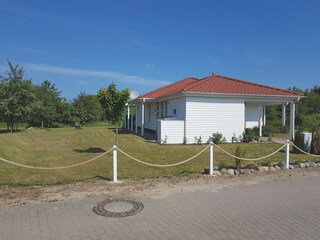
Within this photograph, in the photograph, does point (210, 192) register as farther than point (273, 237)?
Yes

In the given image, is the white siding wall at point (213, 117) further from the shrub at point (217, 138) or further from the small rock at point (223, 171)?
the small rock at point (223, 171)

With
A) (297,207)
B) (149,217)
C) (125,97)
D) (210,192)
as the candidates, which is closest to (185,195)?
(210,192)

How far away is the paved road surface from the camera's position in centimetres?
480

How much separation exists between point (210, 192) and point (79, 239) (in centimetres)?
366

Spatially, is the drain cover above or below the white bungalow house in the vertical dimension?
below

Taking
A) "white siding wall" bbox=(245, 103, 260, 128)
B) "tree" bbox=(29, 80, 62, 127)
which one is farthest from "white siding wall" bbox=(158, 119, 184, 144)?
"tree" bbox=(29, 80, 62, 127)

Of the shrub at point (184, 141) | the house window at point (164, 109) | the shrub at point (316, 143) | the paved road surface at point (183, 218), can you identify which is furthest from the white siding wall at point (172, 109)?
the paved road surface at point (183, 218)

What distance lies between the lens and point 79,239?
4.59m

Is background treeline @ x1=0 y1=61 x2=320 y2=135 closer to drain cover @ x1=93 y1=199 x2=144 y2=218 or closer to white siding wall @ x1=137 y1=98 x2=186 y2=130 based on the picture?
white siding wall @ x1=137 y1=98 x2=186 y2=130

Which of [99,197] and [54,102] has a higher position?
[54,102]

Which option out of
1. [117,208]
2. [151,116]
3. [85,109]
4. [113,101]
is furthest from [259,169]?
[85,109]

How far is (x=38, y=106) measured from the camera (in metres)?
32.7

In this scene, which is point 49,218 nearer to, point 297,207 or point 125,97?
point 297,207

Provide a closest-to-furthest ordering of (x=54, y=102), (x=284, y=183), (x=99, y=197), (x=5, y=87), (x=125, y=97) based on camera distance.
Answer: (x=99, y=197) < (x=284, y=183) < (x=125, y=97) < (x=5, y=87) < (x=54, y=102)
